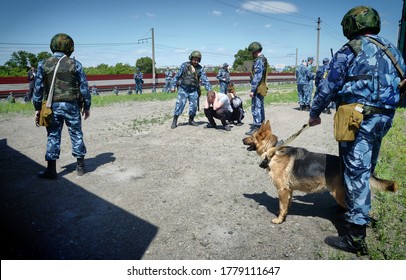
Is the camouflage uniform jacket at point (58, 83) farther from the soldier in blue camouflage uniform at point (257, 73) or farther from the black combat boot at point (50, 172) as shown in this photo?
the soldier in blue camouflage uniform at point (257, 73)

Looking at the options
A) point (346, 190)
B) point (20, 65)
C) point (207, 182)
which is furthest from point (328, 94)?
point (20, 65)

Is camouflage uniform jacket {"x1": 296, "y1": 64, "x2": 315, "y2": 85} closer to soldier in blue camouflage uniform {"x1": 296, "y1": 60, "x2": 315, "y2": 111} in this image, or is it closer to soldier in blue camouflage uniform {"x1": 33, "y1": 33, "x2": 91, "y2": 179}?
soldier in blue camouflage uniform {"x1": 296, "y1": 60, "x2": 315, "y2": 111}

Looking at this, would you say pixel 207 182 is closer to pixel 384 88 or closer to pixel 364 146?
pixel 364 146

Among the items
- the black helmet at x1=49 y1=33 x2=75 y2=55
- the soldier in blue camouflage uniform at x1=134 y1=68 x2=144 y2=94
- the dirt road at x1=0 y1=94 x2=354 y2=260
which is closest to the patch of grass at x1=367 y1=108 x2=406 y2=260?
the dirt road at x1=0 y1=94 x2=354 y2=260

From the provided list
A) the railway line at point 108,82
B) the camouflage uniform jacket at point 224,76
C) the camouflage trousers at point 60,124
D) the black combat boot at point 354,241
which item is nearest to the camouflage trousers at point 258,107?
the camouflage trousers at point 60,124

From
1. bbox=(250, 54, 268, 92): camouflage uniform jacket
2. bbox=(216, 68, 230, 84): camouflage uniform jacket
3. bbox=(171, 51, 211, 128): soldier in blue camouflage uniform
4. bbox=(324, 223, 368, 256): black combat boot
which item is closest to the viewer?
bbox=(324, 223, 368, 256): black combat boot

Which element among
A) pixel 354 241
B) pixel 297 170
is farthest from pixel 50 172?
pixel 354 241

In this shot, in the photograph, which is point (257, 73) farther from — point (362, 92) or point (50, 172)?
point (50, 172)

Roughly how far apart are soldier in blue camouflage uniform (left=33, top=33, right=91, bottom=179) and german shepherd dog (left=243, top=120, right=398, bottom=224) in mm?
3258

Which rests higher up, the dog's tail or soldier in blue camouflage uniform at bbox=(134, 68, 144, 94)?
soldier in blue camouflage uniform at bbox=(134, 68, 144, 94)

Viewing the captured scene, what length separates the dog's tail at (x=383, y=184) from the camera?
2855 millimetres

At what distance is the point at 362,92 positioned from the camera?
8.66 ft

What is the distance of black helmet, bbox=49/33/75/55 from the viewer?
184 inches

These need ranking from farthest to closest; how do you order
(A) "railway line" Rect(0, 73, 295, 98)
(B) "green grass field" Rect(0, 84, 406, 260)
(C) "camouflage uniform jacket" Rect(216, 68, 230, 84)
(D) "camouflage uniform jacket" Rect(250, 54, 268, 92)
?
(A) "railway line" Rect(0, 73, 295, 98)
(C) "camouflage uniform jacket" Rect(216, 68, 230, 84)
(D) "camouflage uniform jacket" Rect(250, 54, 268, 92)
(B) "green grass field" Rect(0, 84, 406, 260)
